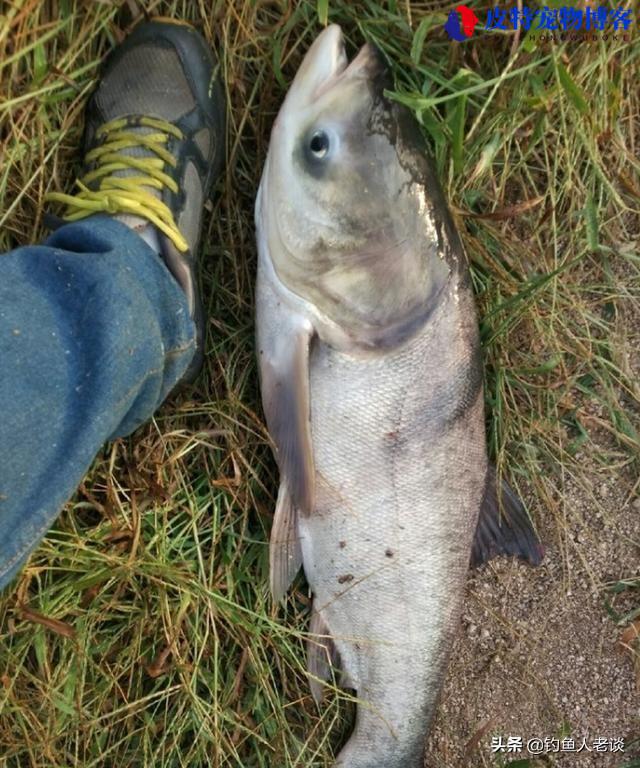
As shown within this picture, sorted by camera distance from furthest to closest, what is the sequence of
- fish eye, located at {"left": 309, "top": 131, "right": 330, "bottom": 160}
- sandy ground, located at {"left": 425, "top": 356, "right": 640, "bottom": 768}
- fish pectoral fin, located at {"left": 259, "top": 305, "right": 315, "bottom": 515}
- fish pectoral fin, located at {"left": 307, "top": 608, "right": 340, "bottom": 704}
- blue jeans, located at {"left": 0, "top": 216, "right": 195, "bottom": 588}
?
sandy ground, located at {"left": 425, "top": 356, "right": 640, "bottom": 768}
fish pectoral fin, located at {"left": 307, "top": 608, "right": 340, "bottom": 704}
fish pectoral fin, located at {"left": 259, "top": 305, "right": 315, "bottom": 515}
fish eye, located at {"left": 309, "top": 131, "right": 330, "bottom": 160}
blue jeans, located at {"left": 0, "top": 216, "right": 195, "bottom": 588}

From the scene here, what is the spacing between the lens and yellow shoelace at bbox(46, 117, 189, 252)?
6.15 ft

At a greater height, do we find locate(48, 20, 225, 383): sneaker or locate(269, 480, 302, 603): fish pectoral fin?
locate(48, 20, 225, 383): sneaker

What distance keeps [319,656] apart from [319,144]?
1.44m

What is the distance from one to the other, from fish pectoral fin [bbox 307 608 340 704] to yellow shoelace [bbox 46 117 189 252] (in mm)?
1148

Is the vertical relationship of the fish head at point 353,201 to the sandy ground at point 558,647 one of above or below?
above

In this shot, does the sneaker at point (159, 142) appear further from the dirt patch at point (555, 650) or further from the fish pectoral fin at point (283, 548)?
the dirt patch at point (555, 650)

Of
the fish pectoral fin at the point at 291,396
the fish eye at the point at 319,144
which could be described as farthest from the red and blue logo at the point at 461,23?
the fish pectoral fin at the point at 291,396

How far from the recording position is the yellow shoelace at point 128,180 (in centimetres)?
187

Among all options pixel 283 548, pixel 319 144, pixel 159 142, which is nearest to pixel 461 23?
pixel 319 144

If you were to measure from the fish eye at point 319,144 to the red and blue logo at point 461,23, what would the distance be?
2.03 ft

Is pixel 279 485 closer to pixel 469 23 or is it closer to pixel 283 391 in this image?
pixel 283 391

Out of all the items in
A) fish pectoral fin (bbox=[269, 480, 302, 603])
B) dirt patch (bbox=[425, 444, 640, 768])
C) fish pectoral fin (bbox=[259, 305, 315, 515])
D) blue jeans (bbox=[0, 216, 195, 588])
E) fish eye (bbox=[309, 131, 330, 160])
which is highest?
fish eye (bbox=[309, 131, 330, 160])

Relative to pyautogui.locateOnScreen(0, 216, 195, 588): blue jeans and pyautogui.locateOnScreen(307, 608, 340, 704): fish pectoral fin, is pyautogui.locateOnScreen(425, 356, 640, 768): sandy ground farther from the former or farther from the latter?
pyautogui.locateOnScreen(0, 216, 195, 588): blue jeans

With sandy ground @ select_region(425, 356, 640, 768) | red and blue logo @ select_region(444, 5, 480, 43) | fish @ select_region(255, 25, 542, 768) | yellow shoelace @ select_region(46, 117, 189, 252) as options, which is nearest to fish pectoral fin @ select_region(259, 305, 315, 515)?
fish @ select_region(255, 25, 542, 768)
